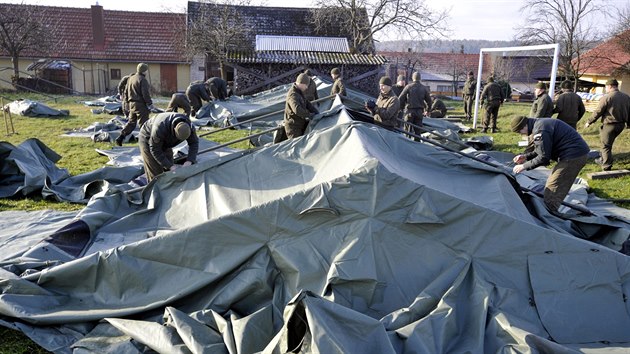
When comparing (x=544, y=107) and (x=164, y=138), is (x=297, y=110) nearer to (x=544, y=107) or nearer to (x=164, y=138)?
(x=164, y=138)

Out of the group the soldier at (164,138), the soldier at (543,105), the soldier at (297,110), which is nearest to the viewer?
the soldier at (164,138)

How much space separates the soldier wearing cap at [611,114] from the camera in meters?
9.81

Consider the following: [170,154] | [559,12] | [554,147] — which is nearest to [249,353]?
[170,154]

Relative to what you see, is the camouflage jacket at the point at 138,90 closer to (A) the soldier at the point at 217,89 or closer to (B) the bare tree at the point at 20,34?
(A) the soldier at the point at 217,89

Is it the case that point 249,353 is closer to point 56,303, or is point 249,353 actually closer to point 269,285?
point 269,285

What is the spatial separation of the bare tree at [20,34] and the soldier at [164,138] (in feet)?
75.3

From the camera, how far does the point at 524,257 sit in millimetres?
4586

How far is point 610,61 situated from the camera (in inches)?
950

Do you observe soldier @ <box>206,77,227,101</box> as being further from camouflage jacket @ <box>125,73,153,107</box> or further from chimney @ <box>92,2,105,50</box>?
chimney @ <box>92,2,105,50</box>

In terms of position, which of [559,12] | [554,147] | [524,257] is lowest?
[524,257]

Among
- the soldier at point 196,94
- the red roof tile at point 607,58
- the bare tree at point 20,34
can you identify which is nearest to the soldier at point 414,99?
the soldier at point 196,94

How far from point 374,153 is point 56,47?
29.8 m

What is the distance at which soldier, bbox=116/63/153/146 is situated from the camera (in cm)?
1162

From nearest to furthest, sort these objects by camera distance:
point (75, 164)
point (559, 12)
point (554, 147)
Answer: point (554, 147), point (75, 164), point (559, 12)
